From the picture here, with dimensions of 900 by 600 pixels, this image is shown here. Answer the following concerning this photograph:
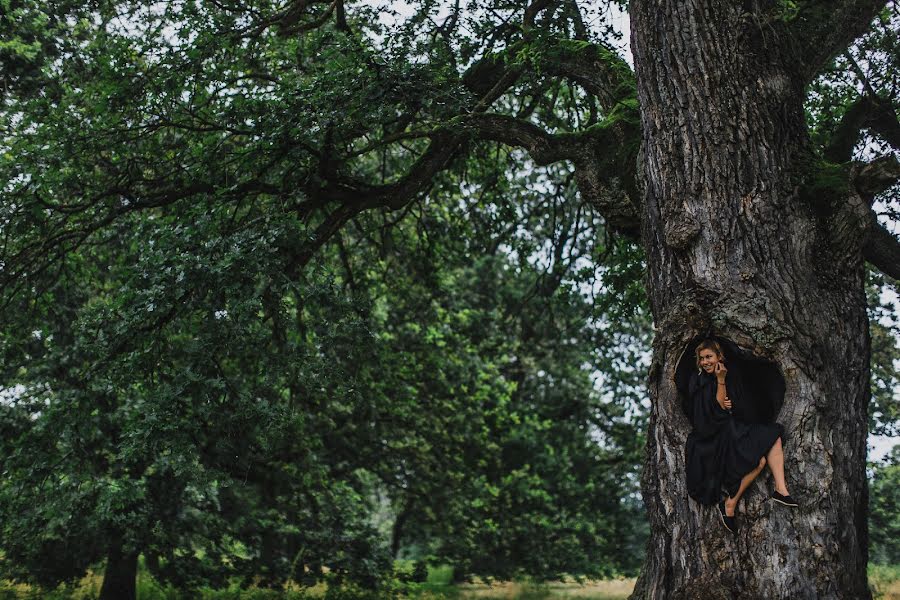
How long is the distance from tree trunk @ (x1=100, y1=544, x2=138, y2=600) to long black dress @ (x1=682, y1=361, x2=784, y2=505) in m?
9.09

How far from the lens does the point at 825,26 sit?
263 inches

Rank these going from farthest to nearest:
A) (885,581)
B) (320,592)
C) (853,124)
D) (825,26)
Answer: (320,592), (885,581), (853,124), (825,26)

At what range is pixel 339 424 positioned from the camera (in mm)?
14094

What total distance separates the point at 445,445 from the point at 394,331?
2218 millimetres

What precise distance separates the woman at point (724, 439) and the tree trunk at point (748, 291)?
7 centimetres

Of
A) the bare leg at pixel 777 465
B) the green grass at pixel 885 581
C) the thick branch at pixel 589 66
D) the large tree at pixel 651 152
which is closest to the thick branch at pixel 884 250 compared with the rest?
the large tree at pixel 651 152

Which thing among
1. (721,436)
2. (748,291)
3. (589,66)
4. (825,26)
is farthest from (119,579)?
(825,26)

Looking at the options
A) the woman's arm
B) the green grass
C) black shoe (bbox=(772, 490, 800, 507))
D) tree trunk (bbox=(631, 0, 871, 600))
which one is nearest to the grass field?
the green grass

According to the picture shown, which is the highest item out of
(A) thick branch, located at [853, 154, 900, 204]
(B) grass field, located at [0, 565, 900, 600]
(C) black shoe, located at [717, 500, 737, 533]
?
(A) thick branch, located at [853, 154, 900, 204]

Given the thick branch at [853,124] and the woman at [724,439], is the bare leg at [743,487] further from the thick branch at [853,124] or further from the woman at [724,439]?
the thick branch at [853,124]

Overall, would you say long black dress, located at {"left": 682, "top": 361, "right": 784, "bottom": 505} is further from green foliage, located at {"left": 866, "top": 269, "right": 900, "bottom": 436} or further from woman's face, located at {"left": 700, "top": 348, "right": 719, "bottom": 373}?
green foliage, located at {"left": 866, "top": 269, "right": 900, "bottom": 436}

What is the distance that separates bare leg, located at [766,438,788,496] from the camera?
4977 mm

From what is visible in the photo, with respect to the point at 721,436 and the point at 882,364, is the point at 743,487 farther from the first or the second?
the point at 882,364

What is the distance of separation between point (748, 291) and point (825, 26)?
9.13 feet
